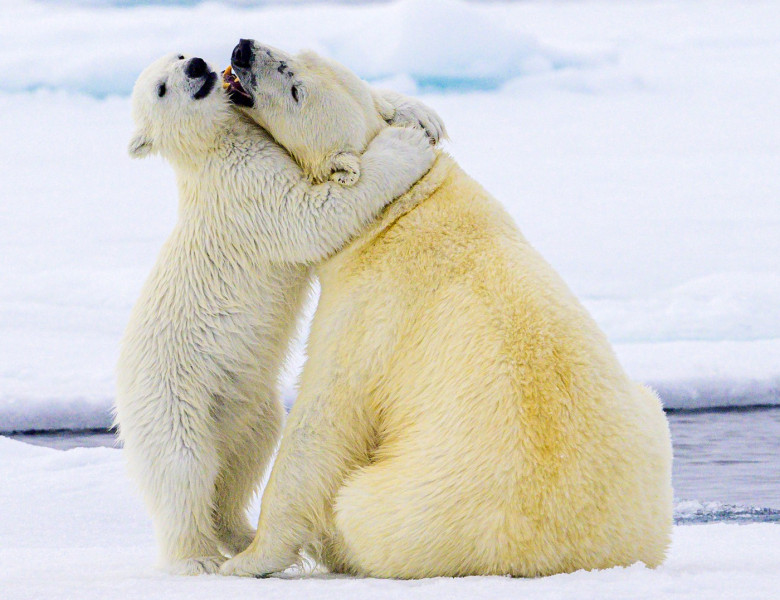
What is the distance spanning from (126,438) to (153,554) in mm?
851

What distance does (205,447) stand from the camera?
3.40 m

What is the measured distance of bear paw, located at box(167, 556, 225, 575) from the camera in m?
3.31

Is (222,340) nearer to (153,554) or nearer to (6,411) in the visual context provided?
(153,554)

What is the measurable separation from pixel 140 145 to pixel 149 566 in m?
1.60

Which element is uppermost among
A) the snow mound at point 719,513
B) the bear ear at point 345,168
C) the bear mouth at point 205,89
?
the bear mouth at point 205,89

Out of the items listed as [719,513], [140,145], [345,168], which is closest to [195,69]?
[140,145]

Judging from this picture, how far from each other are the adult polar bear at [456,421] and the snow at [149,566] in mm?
111

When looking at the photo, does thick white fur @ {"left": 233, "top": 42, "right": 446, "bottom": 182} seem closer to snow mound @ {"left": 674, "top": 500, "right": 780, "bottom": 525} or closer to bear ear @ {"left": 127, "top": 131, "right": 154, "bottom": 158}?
bear ear @ {"left": 127, "top": 131, "right": 154, "bottom": 158}

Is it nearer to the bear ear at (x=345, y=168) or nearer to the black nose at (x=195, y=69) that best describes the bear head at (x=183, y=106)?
the black nose at (x=195, y=69)

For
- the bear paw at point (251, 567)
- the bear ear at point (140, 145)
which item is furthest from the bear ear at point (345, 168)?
the bear paw at point (251, 567)

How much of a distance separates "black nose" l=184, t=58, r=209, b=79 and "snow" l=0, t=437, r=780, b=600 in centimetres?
157

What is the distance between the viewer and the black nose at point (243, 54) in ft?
11.0

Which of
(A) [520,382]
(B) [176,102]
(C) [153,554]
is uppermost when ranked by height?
(B) [176,102]

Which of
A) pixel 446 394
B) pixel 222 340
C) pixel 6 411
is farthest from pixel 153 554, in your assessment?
pixel 6 411
